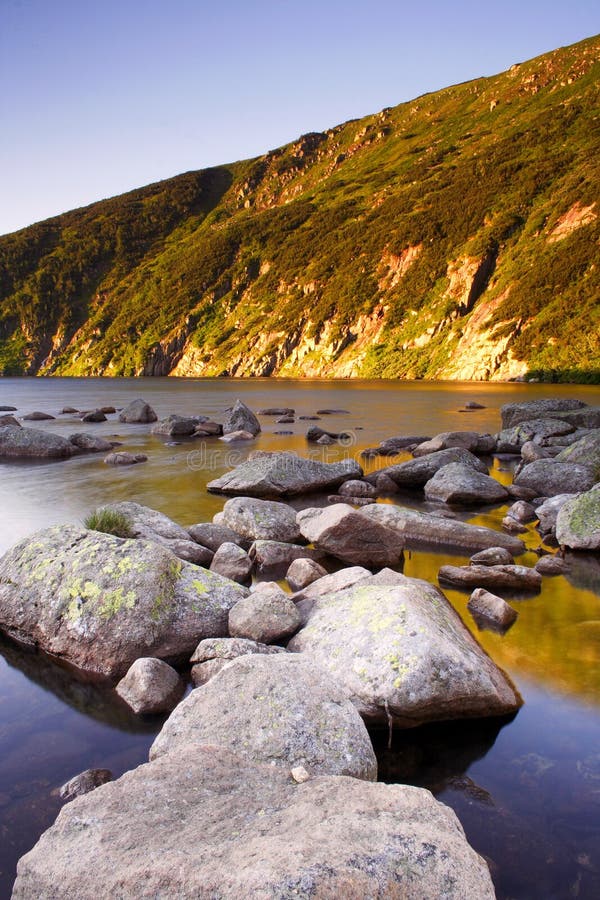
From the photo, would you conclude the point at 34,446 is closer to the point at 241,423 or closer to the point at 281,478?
the point at 241,423

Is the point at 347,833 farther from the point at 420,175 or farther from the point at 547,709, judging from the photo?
the point at 420,175

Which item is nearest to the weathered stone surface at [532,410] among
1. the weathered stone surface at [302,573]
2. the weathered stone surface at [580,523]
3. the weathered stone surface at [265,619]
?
the weathered stone surface at [580,523]

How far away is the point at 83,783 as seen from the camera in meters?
3.96

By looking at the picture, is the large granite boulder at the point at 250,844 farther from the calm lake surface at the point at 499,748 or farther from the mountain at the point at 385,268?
the mountain at the point at 385,268

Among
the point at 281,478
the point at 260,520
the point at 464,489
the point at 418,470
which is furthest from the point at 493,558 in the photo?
the point at 418,470

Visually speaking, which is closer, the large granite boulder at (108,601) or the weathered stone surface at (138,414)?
the large granite boulder at (108,601)

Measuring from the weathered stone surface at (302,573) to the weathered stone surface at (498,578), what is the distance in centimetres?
162

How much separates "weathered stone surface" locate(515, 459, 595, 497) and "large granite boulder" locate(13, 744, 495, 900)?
10133 mm

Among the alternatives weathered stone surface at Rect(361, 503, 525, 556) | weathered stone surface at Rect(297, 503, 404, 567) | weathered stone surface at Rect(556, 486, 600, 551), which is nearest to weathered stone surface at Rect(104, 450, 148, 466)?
weathered stone surface at Rect(361, 503, 525, 556)

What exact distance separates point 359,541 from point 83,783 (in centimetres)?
512

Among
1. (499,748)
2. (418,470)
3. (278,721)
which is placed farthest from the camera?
(418,470)

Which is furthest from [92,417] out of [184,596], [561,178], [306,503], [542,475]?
[561,178]

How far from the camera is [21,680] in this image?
547cm

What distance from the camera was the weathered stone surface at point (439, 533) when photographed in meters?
8.89
